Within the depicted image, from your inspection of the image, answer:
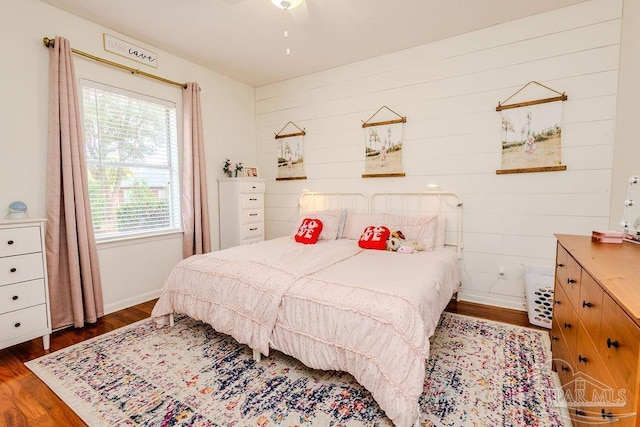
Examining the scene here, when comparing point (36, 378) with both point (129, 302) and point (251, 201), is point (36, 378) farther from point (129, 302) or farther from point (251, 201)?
point (251, 201)

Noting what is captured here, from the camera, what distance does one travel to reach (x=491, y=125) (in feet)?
9.53

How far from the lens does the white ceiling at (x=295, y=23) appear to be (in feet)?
8.27

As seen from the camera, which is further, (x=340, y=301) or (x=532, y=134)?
(x=532, y=134)

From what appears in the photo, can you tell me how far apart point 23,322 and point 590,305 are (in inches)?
129

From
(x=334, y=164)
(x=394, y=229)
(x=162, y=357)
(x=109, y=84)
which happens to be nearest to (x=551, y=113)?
(x=394, y=229)

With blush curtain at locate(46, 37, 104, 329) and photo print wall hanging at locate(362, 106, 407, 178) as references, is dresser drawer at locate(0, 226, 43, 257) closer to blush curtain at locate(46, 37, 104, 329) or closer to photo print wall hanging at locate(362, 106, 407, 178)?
blush curtain at locate(46, 37, 104, 329)

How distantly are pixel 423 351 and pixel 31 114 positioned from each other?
10.8 ft

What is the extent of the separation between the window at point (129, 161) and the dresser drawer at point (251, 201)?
2.45 feet

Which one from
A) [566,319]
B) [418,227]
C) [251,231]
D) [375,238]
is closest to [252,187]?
[251,231]

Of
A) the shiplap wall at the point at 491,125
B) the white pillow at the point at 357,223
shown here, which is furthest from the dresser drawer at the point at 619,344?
the white pillow at the point at 357,223

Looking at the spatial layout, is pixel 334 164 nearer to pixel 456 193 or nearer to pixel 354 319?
pixel 456 193

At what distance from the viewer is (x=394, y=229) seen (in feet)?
10.1

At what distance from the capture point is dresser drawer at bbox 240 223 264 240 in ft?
12.5

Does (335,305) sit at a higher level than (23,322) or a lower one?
higher
